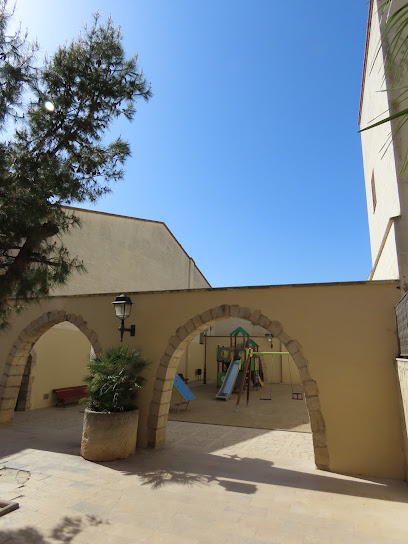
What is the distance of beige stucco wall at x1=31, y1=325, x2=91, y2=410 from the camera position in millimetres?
9844

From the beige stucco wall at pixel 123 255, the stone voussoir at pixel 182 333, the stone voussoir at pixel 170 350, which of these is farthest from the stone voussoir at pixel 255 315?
the beige stucco wall at pixel 123 255

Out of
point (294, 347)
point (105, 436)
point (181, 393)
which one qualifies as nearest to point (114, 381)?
point (105, 436)

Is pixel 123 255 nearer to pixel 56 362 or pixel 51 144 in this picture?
pixel 56 362

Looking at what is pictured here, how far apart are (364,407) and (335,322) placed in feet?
4.08

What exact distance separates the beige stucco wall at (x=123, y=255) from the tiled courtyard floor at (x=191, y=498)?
5746 millimetres

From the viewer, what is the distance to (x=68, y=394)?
34.2 feet

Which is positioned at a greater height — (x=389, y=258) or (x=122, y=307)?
(x=389, y=258)

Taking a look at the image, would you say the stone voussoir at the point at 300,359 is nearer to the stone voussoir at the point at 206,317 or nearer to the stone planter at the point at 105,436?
the stone voussoir at the point at 206,317

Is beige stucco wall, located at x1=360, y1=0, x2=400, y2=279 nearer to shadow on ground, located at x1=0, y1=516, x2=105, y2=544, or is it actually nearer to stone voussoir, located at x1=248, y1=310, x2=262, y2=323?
stone voussoir, located at x1=248, y1=310, x2=262, y2=323

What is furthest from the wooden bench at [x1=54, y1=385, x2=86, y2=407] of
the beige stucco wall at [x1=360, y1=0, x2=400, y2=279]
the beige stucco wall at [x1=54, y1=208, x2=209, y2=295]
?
the beige stucco wall at [x1=360, y1=0, x2=400, y2=279]

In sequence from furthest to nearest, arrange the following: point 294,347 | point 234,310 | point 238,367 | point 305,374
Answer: point 238,367
point 234,310
point 294,347
point 305,374

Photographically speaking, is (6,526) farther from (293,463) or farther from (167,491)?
(293,463)

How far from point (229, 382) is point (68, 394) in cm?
568

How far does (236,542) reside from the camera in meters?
3.34
